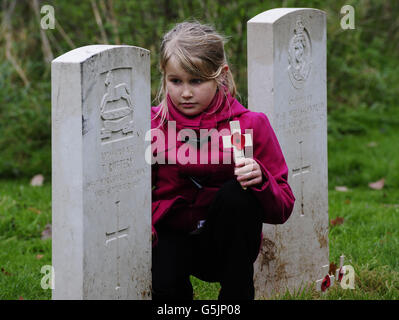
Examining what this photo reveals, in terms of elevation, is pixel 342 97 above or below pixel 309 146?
above

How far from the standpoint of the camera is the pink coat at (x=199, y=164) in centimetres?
337

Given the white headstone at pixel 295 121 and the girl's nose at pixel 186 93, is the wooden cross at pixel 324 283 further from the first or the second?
the girl's nose at pixel 186 93

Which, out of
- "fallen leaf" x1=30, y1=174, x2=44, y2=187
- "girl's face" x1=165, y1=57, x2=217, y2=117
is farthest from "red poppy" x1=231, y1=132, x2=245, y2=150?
"fallen leaf" x1=30, y1=174, x2=44, y2=187

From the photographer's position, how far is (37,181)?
21.0 feet

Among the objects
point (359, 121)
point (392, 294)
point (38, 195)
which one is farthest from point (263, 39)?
point (359, 121)

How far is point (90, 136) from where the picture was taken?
114 inches

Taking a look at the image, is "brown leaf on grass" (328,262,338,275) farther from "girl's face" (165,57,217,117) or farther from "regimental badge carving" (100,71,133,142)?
"regimental badge carving" (100,71,133,142)

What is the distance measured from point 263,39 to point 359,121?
15.0 feet

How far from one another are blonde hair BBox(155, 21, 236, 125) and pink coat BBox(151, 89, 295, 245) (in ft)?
0.31

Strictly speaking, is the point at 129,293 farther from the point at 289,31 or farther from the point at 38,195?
the point at 38,195

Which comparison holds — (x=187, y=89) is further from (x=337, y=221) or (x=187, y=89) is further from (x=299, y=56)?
(x=337, y=221)

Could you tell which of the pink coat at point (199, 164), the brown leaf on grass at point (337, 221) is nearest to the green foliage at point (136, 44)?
the brown leaf on grass at point (337, 221)

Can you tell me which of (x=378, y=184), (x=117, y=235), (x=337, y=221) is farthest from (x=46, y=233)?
(x=378, y=184)

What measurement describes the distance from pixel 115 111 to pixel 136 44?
409cm
